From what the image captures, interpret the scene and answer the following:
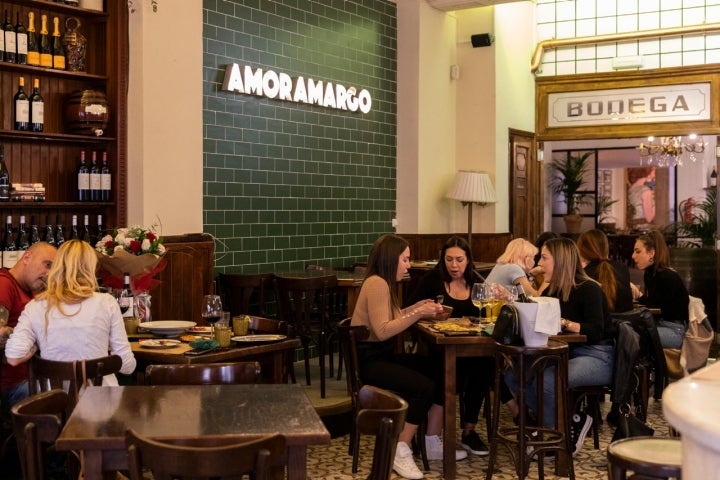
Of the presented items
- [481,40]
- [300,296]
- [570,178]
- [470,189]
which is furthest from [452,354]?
[570,178]

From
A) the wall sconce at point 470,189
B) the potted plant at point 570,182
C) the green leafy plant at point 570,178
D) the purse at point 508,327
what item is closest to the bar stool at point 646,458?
the purse at point 508,327

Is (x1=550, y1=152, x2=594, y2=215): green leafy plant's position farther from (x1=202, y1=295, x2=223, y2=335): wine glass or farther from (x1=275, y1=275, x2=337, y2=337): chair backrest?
(x1=202, y1=295, x2=223, y2=335): wine glass

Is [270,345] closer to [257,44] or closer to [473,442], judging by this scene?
[473,442]

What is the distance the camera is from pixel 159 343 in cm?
494

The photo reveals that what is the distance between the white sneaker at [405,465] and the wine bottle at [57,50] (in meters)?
3.54

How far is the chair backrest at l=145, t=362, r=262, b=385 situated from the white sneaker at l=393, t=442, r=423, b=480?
1.66 metres

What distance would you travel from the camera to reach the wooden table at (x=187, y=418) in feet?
9.57

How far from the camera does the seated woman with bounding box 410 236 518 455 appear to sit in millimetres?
6098

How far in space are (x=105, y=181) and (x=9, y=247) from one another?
3.13 ft

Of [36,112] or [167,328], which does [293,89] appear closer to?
[36,112]

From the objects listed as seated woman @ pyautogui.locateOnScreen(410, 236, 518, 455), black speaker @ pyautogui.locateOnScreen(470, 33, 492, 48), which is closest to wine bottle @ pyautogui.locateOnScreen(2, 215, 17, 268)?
seated woman @ pyautogui.locateOnScreen(410, 236, 518, 455)

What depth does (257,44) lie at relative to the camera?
8.48 metres

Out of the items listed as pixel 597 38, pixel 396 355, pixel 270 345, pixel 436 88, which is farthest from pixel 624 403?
pixel 597 38

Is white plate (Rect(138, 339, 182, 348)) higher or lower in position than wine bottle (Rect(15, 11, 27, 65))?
lower
